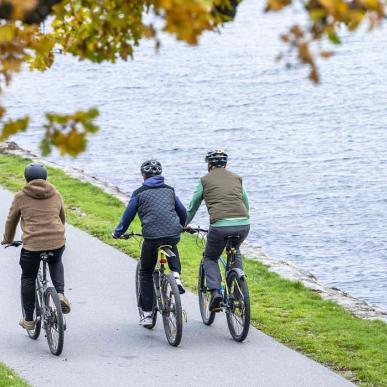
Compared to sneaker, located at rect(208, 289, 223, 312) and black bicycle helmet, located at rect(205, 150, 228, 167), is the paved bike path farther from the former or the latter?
black bicycle helmet, located at rect(205, 150, 228, 167)

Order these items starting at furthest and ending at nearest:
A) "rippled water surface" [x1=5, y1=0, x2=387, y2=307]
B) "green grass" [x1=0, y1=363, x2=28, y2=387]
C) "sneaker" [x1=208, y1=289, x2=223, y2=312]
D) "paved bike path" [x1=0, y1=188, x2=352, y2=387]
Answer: "rippled water surface" [x1=5, y1=0, x2=387, y2=307], "sneaker" [x1=208, y1=289, x2=223, y2=312], "paved bike path" [x1=0, y1=188, x2=352, y2=387], "green grass" [x1=0, y1=363, x2=28, y2=387]

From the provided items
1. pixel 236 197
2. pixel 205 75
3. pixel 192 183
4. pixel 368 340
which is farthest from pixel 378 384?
pixel 205 75

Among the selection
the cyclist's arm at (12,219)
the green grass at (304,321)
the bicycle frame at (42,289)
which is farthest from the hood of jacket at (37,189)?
the green grass at (304,321)

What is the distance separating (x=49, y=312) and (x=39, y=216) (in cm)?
99

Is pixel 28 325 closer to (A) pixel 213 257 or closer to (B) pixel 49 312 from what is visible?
(B) pixel 49 312

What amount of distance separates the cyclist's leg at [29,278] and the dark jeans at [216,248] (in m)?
1.86

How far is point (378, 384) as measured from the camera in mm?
10656

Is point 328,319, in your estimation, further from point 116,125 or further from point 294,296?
point 116,125

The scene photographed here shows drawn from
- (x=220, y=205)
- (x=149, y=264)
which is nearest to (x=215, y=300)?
(x=149, y=264)

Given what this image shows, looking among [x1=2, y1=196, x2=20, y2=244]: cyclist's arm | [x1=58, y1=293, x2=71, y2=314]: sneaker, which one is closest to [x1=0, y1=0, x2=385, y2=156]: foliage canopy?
[x1=2, y1=196, x2=20, y2=244]: cyclist's arm

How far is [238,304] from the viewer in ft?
38.1

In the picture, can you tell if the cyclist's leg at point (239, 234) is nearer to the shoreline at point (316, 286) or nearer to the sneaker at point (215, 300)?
the sneaker at point (215, 300)

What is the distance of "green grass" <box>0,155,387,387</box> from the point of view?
11398 millimetres

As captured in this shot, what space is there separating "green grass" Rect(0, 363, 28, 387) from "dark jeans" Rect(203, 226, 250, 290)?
2499 mm
